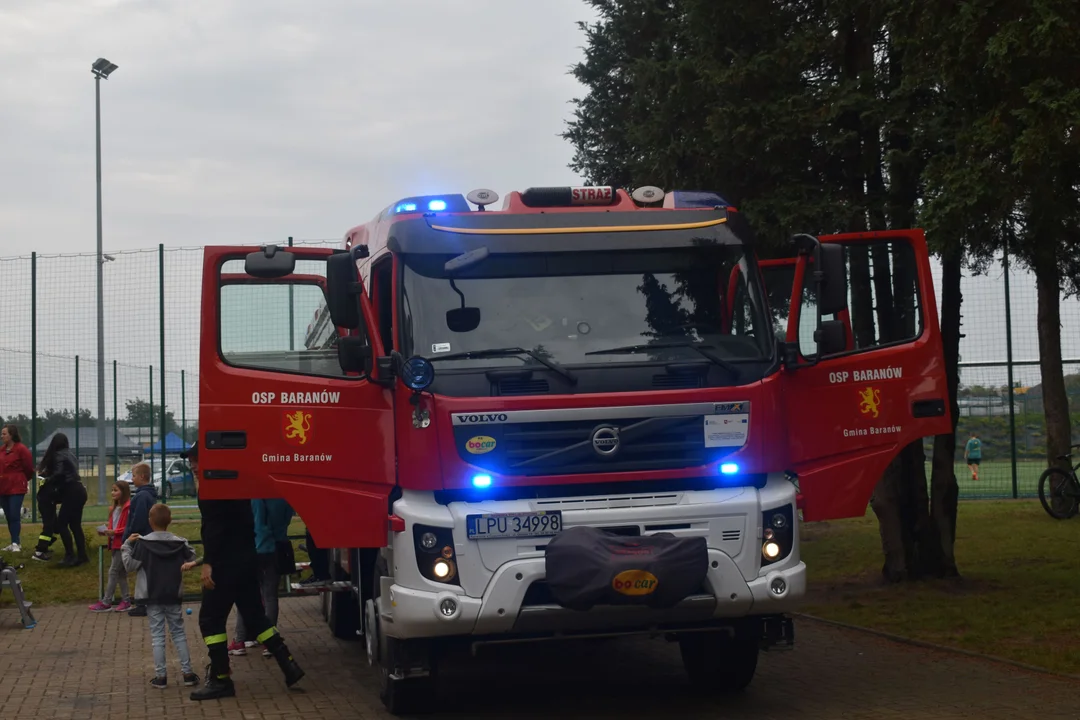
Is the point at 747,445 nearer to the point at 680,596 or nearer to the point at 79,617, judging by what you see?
the point at 680,596

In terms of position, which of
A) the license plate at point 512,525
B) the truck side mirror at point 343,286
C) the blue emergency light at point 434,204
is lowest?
the license plate at point 512,525

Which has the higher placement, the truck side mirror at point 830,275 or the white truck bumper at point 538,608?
the truck side mirror at point 830,275

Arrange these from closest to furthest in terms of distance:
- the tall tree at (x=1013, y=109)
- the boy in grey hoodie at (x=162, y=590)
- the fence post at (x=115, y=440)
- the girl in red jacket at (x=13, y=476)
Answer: the tall tree at (x=1013, y=109) → the boy in grey hoodie at (x=162, y=590) → the girl in red jacket at (x=13, y=476) → the fence post at (x=115, y=440)

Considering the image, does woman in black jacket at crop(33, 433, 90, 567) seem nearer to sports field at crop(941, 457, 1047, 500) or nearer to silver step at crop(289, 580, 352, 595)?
silver step at crop(289, 580, 352, 595)

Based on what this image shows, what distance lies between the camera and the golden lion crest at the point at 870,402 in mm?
8648

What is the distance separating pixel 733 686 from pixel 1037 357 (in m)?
17.9

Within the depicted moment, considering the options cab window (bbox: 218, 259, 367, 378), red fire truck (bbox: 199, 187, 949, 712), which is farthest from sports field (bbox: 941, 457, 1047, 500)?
red fire truck (bbox: 199, 187, 949, 712)

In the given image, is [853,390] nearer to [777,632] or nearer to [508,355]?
[777,632]

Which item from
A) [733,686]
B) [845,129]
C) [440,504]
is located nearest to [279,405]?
[440,504]

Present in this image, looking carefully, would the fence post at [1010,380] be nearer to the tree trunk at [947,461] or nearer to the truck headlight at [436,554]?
the tree trunk at [947,461]

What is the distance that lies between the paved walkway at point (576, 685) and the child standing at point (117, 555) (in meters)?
2.11

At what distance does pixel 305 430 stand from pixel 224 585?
5.49 feet

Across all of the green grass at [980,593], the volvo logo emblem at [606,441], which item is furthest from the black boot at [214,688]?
the green grass at [980,593]

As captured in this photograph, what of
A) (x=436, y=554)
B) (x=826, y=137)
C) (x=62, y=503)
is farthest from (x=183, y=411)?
(x=436, y=554)
